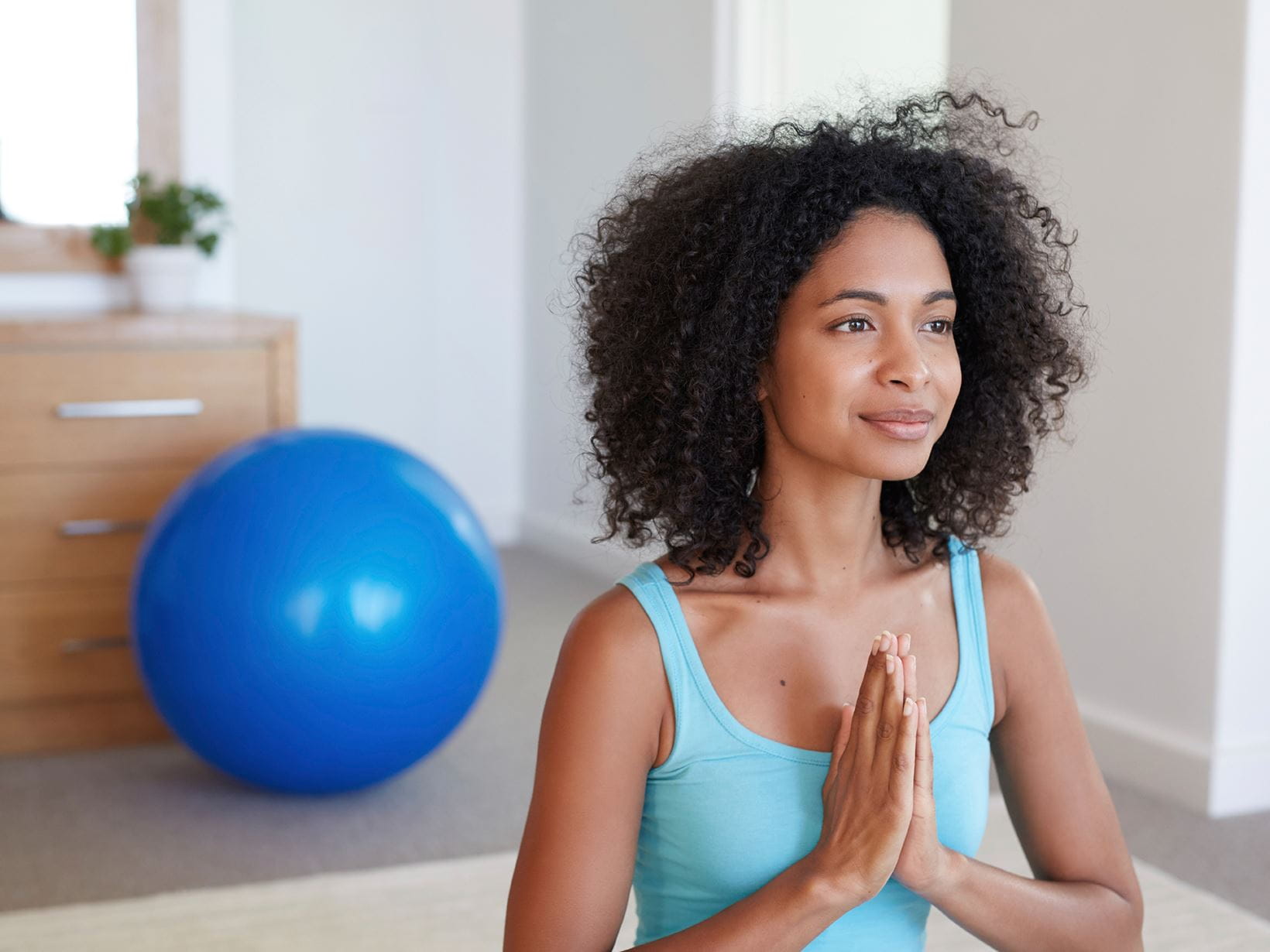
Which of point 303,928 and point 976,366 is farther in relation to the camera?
Result: point 303,928

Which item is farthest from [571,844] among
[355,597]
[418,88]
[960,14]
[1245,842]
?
[418,88]

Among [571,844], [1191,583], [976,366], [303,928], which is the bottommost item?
[303,928]

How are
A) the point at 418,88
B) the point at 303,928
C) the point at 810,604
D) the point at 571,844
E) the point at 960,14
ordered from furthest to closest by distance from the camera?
the point at 418,88 < the point at 960,14 < the point at 303,928 < the point at 810,604 < the point at 571,844

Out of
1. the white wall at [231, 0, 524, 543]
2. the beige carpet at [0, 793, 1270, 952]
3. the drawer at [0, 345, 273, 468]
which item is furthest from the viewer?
the white wall at [231, 0, 524, 543]

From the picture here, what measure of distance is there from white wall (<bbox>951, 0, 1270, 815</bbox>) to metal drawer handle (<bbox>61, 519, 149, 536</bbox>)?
1.94 meters

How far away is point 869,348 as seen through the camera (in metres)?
1.12

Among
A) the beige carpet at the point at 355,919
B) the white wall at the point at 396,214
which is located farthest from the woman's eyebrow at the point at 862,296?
the white wall at the point at 396,214

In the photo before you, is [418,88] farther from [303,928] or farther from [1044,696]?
[1044,696]

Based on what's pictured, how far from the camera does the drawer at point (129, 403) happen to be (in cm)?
310

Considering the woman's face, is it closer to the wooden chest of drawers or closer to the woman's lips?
the woman's lips

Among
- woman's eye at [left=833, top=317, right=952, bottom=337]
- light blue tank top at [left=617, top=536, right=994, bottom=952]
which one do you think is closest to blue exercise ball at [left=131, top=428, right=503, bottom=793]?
light blue tank top at [left=617, top=536, right=994, bottom=952]

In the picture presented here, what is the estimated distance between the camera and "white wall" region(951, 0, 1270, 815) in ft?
9.00

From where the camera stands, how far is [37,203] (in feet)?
12.5

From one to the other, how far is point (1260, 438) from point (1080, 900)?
70.6 inches
